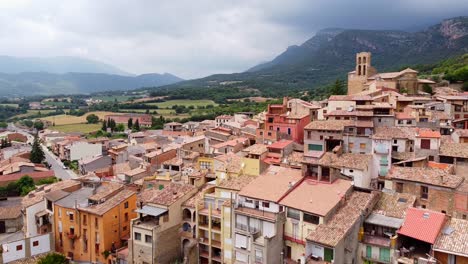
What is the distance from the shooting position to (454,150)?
36.7 metres

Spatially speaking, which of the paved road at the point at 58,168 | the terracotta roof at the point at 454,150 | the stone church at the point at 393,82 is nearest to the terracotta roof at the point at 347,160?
the terracotta roof at the point at 454,150

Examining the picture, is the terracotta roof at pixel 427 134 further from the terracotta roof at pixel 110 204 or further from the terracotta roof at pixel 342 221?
the terracotta roof at pixel 110 204

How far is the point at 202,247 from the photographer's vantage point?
35938mm

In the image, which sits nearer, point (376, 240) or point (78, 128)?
point (376, 240)

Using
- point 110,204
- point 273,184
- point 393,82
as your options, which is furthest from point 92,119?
point 273,184

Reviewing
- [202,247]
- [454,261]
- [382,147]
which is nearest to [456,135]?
[382,147]

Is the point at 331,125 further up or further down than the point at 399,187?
further up

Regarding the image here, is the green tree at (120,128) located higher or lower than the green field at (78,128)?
higher

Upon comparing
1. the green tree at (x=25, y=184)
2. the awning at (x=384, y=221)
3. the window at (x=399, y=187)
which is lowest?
the green tree at (x=25, y=184)

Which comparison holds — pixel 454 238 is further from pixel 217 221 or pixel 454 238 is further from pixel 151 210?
pixel 151 210

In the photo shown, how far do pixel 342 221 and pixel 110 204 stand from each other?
22.4 metres

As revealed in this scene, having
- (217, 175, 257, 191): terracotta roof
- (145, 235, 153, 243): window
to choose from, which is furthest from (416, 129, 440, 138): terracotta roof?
(145, 235, 153, 243): window

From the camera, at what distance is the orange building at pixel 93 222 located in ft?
125

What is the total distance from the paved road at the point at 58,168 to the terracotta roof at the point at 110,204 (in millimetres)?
31578
